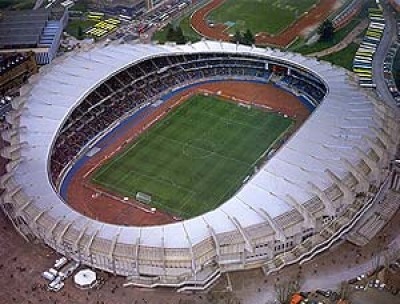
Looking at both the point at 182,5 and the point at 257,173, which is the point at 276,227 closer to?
the point at 257,173

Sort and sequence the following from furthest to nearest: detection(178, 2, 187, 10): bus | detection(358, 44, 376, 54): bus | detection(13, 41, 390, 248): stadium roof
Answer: detection(178, 2, 187, 10): bus
detection(358, 44, 376, 54): bus
detection(13, 41, 390, 248): stadium roof

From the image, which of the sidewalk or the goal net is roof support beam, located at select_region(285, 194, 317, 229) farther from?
the goal net

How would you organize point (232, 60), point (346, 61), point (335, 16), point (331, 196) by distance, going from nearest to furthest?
point (331, 196), point (232, 60), point (346, 61), point (335, 16)

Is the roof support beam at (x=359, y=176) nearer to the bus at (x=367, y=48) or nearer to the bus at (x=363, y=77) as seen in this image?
the bus at (x=363, y=77)

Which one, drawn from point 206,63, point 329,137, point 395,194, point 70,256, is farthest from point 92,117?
point 395,194

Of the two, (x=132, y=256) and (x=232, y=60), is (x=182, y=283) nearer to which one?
(x=132, y=256)

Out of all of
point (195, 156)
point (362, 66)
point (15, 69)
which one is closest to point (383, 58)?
point (362, 66)

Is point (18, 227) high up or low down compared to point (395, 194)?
up

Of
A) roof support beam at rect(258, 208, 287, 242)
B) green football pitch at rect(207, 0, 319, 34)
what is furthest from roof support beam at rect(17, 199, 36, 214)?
green football pitch at rect(207, 0, 319, 34)
